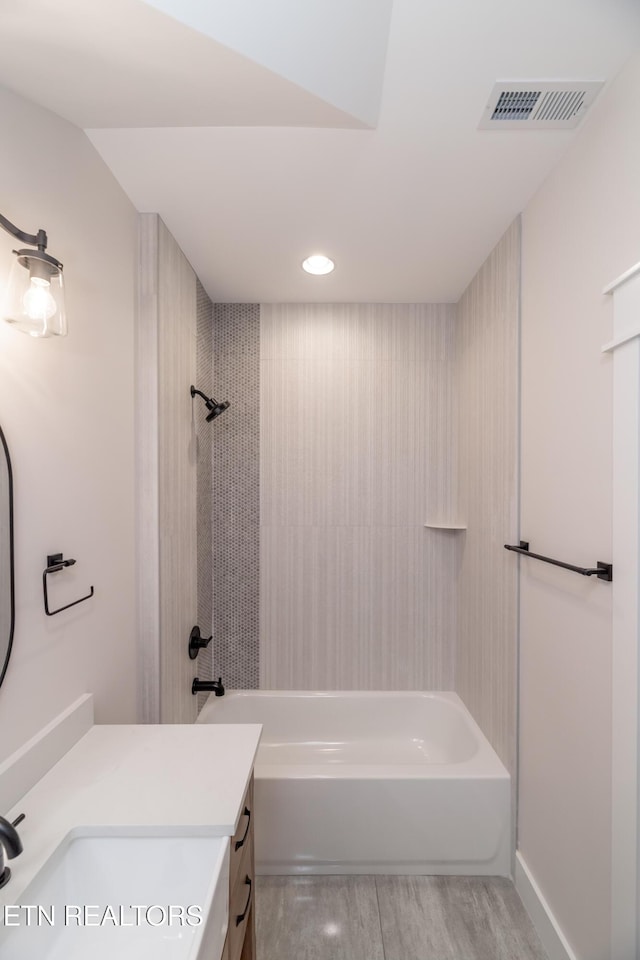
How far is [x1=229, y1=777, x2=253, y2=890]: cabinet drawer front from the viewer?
1.12 m

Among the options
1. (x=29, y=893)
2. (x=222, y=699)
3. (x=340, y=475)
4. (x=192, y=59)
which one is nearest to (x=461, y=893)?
(x=222, y=699)

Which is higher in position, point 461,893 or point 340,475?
point 340,475

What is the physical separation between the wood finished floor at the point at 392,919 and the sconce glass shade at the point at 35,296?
2.02 m

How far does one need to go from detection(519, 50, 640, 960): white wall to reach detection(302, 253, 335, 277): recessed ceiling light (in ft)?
2.75

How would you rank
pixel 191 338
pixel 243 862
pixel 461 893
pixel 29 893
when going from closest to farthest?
pixel 29 893, pixel 243 862, pixel 461 893, pixel 191 338

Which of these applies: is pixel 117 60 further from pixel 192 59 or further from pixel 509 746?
pixel 509 746

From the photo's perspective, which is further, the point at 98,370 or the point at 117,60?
the point at 98,370

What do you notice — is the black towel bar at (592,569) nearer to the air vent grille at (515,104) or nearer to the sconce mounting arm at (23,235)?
the air vent grille at (515,104)

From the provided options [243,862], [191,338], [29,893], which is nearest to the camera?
[29,893]

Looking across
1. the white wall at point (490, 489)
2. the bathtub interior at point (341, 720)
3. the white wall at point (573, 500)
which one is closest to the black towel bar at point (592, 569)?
the white wall at point (573, 500)

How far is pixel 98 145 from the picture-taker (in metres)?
1.51

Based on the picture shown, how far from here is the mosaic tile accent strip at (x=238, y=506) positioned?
2840mm

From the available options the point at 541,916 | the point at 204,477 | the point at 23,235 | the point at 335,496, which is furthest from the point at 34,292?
the point at 541,916

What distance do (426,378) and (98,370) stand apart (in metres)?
1.83
